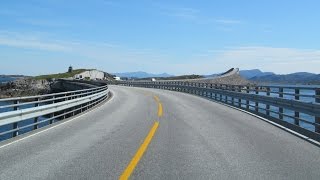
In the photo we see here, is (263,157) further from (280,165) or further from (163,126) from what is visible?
(163,126)

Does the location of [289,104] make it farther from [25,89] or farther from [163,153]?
[25,89]

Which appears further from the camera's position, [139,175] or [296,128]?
[296,128]

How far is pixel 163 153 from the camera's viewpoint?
35.8 ft

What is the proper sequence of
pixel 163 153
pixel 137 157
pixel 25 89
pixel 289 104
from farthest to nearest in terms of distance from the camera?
pixel 25 89, pixel 289 104, pixel 163 153, pixel 137 157

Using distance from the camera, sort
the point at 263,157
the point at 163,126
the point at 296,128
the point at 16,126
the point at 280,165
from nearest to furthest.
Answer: the point at 280,165 → the point at 263,157 → the point at 16,126 → the point at 296,128 → the point at 163,126

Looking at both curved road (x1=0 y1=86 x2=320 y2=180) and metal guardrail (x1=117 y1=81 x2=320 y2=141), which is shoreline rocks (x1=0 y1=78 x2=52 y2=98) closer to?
metal guardrail (x1=117 y1=81 x2=320 y2=141)

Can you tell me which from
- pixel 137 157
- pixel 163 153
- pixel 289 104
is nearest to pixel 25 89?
pixel 289 104

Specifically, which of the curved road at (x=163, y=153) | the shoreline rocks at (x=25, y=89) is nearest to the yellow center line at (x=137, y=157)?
the curved road at (x=163, y=153)

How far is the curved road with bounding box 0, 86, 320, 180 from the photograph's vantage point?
877 cm

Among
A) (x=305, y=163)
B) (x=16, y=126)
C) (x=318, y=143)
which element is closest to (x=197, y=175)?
(x=305, y=163)

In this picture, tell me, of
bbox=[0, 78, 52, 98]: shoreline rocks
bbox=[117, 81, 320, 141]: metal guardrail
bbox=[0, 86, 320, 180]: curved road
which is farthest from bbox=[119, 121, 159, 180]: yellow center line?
bbox=[0, 78, 52, 98]: shoreline rocks

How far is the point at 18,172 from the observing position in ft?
28.8

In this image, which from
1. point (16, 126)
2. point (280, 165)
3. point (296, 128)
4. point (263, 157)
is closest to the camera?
point (280, 165)

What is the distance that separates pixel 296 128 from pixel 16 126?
28.6ft
